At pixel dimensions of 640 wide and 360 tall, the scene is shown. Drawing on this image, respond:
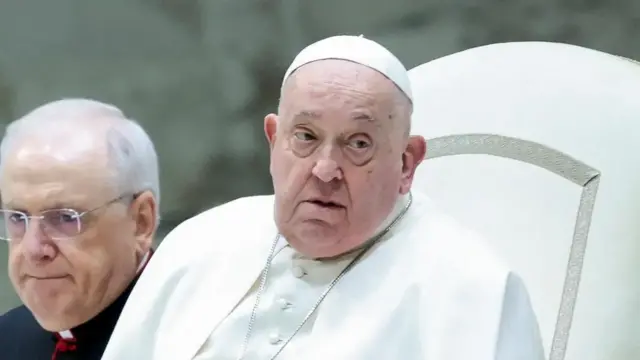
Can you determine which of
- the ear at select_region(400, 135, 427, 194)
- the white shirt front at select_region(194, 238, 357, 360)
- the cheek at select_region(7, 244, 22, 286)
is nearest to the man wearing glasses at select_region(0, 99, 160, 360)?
the cheek at select_region(7, 244, 22, 286)

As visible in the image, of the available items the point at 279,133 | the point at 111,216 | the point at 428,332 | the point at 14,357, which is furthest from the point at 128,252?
the point at 428,332

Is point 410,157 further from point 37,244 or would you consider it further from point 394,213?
point 37,244

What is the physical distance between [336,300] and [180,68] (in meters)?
1.55

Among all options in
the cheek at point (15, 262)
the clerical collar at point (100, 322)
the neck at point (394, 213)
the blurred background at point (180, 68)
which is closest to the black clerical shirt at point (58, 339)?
the clerical collar at point (100, 322)

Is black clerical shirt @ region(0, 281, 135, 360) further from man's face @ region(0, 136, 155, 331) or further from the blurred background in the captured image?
the blurred background

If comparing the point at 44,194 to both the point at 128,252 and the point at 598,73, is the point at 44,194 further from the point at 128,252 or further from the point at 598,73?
the point at 598,73

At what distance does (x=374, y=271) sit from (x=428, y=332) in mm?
140

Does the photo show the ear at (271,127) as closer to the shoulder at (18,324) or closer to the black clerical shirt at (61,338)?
the black clerical shirt at (61,338)

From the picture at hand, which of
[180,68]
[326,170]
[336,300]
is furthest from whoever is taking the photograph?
[180,68]

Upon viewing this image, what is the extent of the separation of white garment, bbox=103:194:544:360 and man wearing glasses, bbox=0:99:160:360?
13 centimetres

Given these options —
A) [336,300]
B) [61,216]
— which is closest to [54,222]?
[61,216]

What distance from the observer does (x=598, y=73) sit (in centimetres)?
179

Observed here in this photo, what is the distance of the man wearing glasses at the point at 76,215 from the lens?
1642 mm

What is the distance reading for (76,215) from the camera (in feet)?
5.43
